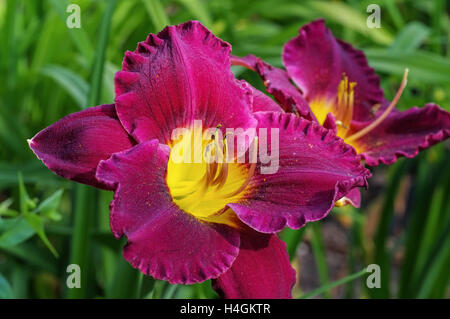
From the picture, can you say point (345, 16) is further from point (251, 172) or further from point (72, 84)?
point (251, 172)

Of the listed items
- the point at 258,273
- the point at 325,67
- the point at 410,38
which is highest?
the point at 410,38

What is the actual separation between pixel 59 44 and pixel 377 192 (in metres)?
1.23

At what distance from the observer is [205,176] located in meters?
0.57

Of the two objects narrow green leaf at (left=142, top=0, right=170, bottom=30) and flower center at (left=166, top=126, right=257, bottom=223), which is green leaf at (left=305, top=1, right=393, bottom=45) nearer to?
narrow green leaf at (left=142, top=0, right=170, bottom=30)

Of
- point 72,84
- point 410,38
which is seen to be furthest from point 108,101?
point 410,38

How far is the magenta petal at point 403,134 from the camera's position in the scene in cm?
67

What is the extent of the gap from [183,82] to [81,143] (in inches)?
4.8

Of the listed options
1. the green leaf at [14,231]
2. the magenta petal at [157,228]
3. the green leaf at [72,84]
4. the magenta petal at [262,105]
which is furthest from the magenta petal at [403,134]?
the green leaf at [72,84]

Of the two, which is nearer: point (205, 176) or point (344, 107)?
point (205, 176)

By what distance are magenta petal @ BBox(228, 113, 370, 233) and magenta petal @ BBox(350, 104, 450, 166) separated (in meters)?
0.09

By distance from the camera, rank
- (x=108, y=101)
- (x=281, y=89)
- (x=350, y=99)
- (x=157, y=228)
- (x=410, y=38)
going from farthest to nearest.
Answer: (x=410, y=38) → (x=108, y=101) → (x=350, y=99) → (x=281, y=89) → (x=157, y=228)

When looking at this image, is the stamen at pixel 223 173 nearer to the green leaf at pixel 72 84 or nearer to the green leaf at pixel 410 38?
the green leaf at pixel 72 84

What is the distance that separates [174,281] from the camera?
0.48 meters

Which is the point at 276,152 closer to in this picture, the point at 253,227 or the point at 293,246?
the point at 253,227
